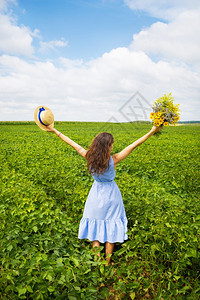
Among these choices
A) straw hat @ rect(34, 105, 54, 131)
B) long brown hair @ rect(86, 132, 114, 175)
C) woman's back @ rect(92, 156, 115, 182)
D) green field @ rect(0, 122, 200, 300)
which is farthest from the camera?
straw hat @ rect(34, 105, 54, 131)

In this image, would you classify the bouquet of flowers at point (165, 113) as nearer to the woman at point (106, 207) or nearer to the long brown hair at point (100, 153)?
the woman at point (106, 207)

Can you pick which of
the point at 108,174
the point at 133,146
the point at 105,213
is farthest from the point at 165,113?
the point at 105,213

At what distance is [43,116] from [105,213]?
1.55 meters

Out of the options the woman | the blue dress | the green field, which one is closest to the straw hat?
the woman

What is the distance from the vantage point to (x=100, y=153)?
9.13 feet

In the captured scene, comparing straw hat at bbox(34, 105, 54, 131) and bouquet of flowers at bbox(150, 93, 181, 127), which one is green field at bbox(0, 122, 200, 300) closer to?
bouquet of flowers at bbox(150, 93, 181, 127)

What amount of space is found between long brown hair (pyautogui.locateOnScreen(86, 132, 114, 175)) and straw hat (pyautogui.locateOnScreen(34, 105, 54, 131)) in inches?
30.4

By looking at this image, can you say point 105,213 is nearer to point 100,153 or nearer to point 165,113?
point 100,153

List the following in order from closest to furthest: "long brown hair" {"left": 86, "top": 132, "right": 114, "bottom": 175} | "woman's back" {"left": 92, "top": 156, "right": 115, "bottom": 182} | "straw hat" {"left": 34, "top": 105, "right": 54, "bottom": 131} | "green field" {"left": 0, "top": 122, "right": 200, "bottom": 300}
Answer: "green field" {"left": 0, "top": 122, "right": 200, "bottom": 300}
"long brown hair" {"left": 86, "top": 132, "right": 114, "bottom": 175}
"woman's back" {"left": 92, "top": 156, "right": 115, "bottom": 182}
"straw hat" {"left": 34, "top": 105, "right": 54, "bottom": 131}

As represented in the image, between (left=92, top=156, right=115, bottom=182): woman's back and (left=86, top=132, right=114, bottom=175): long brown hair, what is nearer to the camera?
(left=86, top=132, right=114, bottom=175): long brown hair

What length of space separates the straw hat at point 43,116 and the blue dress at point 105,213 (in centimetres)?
99

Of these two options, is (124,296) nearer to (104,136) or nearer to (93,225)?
(93,225)

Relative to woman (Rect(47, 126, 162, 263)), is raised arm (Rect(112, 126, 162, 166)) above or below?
above

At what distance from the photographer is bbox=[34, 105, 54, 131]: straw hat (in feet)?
10.3
